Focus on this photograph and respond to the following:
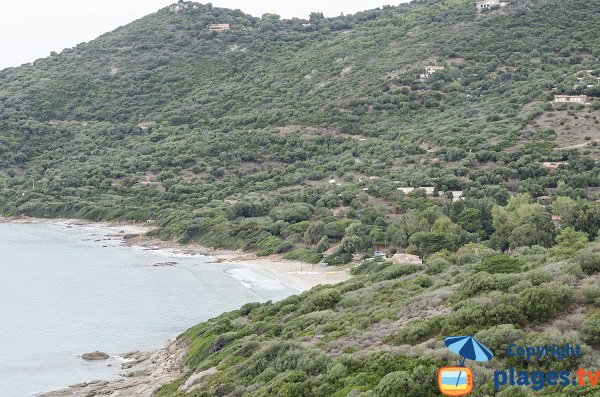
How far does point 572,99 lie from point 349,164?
867 inches

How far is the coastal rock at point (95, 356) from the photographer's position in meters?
36.5

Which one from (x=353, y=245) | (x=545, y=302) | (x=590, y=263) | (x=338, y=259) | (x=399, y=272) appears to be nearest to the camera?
(x=545, y=302)

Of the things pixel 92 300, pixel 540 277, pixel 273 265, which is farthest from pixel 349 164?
pixel 540 277

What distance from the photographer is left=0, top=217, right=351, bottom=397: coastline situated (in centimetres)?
3078

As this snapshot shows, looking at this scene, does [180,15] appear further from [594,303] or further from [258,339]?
[594,303]

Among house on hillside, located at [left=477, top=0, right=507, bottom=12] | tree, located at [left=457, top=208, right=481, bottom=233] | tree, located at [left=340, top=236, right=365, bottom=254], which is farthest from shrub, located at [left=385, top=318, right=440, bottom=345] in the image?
house on hillside, located at [left=477, top=0, right=507, bottom=12]

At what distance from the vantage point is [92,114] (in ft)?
384

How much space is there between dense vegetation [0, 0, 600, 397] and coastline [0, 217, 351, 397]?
3.78 ft

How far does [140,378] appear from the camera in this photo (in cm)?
3173

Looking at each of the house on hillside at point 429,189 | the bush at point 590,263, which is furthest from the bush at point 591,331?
the house on hillside at point 429,189

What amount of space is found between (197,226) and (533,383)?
54.7 m

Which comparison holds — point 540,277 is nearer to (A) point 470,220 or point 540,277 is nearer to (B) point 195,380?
(B) point 195,380

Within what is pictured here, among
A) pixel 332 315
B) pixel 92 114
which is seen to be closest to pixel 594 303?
pixel 332 315

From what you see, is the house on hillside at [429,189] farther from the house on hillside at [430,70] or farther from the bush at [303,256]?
the house on hillside at [430,70]
